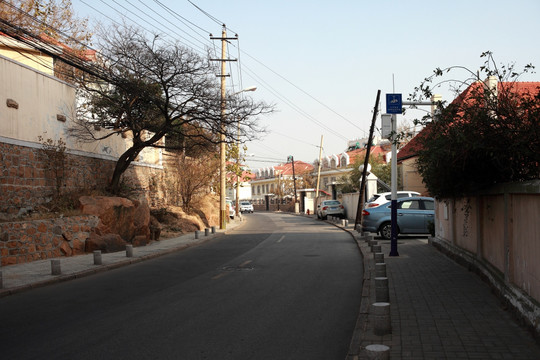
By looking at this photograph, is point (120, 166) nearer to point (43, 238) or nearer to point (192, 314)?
point (43, 238)

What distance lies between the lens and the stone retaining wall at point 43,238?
14292 millimetres

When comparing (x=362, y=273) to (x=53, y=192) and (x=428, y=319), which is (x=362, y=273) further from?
(x=53, y=192)

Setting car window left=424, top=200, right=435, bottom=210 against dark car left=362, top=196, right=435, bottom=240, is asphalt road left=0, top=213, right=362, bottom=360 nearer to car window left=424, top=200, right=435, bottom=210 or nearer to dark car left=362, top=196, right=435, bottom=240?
dark car left=362, top=196, right=435, bottom=240

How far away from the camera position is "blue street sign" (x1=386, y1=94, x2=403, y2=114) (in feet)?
44.3

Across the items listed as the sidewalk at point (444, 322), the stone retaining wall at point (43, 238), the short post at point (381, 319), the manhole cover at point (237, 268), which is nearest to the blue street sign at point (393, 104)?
the sidewalk at point (444, 322)

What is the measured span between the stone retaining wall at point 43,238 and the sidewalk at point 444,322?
32.5ft

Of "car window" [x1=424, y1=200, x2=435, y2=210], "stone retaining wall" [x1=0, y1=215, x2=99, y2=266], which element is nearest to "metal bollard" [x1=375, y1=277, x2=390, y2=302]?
"stone retaining wall" [x1=0, y1=215, x2=99, y2=266]

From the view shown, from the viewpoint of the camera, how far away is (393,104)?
539 inches

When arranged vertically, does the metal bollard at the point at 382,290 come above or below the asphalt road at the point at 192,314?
above

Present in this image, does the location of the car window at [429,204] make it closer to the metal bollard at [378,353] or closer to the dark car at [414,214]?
the dark car at [414,214]

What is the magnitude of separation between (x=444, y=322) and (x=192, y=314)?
3612 millimetres

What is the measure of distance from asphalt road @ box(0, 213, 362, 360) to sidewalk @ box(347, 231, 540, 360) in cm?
54

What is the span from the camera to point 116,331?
6797 millimetres

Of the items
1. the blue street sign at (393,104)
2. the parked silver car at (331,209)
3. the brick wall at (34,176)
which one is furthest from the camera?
the parked silver car at (331,209)
